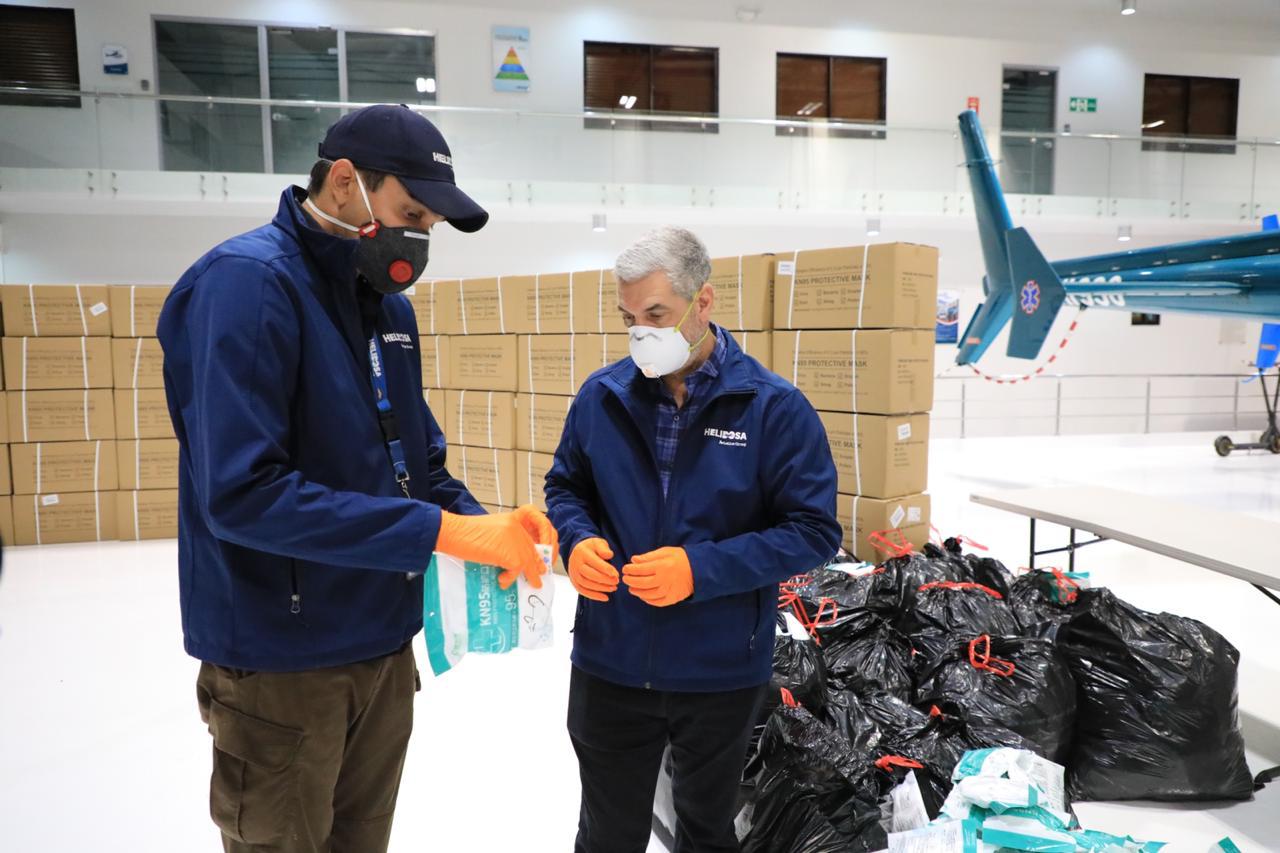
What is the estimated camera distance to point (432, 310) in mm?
6043

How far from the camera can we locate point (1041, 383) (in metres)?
12.9

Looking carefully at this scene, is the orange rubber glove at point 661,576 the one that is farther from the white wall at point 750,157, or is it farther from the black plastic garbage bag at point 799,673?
the white wall at point 750,157

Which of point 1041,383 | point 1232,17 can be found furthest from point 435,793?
point 1232,17

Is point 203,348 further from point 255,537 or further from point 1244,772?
point 1244,772

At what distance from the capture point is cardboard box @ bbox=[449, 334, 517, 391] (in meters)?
5.44

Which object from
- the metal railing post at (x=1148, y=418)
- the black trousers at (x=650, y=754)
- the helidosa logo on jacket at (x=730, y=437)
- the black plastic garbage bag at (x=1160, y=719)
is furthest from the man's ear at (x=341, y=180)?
the metal railing post at (x=1148, y=418)

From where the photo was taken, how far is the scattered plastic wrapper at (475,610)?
1371 mm

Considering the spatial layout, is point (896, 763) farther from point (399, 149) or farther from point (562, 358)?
point (562, 358)

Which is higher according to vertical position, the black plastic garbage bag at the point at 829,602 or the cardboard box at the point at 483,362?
the cardboard box at the point at 483,362

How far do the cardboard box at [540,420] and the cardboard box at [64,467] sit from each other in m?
3.31

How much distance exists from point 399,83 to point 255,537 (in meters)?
12.2

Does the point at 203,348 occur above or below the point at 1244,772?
above

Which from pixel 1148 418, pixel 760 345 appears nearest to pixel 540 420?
pixel 760 345

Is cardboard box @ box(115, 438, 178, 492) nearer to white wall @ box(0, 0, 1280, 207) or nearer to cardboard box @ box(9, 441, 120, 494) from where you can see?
cardboard box @ box(9, 441, 120, 494)
